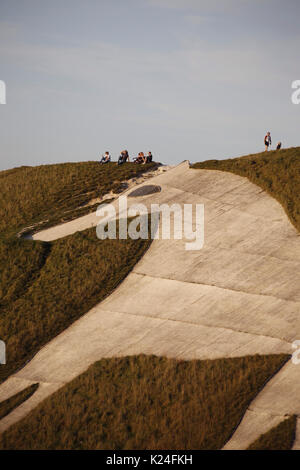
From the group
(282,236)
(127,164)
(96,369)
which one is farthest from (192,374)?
(127,164)

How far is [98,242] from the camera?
28875mm

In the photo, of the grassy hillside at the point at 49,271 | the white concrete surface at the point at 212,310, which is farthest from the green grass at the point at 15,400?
the grassy hillside at the point at 49,271

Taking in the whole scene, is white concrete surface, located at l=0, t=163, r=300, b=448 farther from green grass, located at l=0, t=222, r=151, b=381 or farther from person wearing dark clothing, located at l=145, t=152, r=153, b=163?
person wearing dark clothing, located at l=145, t=152, r=153, b=163

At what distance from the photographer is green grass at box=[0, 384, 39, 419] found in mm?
18219

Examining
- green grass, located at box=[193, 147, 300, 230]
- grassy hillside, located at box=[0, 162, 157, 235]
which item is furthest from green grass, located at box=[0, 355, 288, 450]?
grassy hillside, located at box=[0, 162, 157, 235]

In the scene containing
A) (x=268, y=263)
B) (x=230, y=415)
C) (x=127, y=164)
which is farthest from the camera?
(x=127, y=164)

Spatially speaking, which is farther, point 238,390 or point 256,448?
point 238,390

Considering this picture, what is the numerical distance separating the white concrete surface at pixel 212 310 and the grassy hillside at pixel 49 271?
79 centimetres
